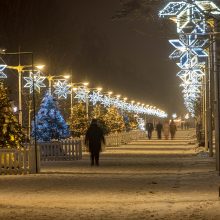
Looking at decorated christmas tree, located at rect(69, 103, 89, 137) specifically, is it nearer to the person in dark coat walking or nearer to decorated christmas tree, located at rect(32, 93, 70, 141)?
decorated christmas tree, located at rect(32, 93, 70, 141)

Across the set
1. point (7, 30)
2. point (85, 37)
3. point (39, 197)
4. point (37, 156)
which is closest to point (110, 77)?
point (85, 37)

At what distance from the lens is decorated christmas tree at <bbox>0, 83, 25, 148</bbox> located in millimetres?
27703

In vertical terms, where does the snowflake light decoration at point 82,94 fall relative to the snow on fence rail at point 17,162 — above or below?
above

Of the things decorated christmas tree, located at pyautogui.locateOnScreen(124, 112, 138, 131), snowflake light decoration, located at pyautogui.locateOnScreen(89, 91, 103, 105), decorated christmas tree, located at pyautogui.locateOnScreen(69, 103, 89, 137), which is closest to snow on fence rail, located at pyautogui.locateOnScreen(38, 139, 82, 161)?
decorated christmas tree, located at pyautogui.locateOnScreen(69, 103, 89, 137)

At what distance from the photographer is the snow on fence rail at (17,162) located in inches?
1037

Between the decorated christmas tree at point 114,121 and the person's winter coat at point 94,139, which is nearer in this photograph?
the person's winter coat at point 94,139

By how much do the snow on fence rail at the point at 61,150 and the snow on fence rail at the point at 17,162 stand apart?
9143 millimetres

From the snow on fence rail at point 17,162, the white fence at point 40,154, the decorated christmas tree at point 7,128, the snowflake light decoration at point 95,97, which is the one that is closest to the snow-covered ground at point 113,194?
the snow on fence rail at point 17,162

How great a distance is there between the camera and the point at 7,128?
27.7 m

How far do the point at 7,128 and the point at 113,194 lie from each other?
400 inches

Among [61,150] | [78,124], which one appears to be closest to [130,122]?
[78,124]

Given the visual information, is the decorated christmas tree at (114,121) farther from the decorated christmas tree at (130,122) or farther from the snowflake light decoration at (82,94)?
the decorated christmas tree at (130,122)

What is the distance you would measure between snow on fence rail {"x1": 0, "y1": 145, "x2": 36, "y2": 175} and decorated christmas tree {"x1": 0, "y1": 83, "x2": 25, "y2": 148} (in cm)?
120

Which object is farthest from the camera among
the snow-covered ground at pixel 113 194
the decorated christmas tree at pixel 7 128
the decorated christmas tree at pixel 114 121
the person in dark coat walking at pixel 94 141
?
the decorated christmas tree at pixel 114 121
